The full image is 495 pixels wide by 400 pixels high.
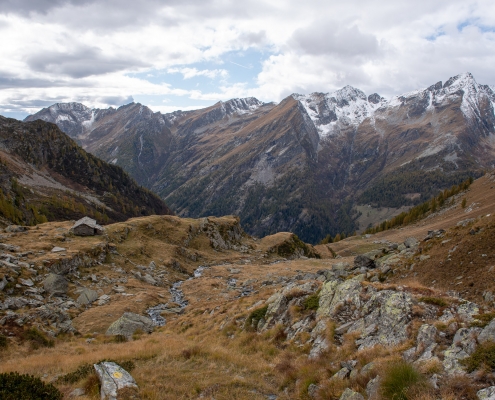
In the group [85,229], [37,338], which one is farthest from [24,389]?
[85,229]

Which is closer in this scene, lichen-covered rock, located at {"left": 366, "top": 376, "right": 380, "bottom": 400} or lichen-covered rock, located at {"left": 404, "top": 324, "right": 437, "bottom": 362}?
lichen-covered rock, located at {"left": 366, "top": 376, "right": 380, "bottom": 400}

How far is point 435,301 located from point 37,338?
85.4 ft

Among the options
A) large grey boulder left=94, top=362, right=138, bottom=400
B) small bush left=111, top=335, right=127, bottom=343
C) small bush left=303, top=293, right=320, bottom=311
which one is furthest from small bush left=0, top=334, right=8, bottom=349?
small bush left=303, top=293, right=320, bottom=311

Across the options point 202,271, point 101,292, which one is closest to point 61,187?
point 202,271

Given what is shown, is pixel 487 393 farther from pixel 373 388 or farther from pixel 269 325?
pixel 269 325

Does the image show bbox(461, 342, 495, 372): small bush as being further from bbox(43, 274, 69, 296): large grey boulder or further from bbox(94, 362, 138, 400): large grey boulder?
bbox(43, 274, 69, 296): large grey boulder

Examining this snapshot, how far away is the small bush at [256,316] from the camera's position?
20891 millimetres

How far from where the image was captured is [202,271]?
58344mm

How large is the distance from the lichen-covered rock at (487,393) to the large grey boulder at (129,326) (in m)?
24.5

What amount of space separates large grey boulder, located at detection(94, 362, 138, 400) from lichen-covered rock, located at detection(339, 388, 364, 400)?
311 inches

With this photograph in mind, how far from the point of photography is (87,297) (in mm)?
34531

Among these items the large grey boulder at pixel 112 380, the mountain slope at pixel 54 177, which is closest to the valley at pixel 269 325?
the large grey boulder at pixel 112 380

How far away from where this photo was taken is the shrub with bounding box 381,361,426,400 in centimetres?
860

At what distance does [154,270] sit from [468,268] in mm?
45097
